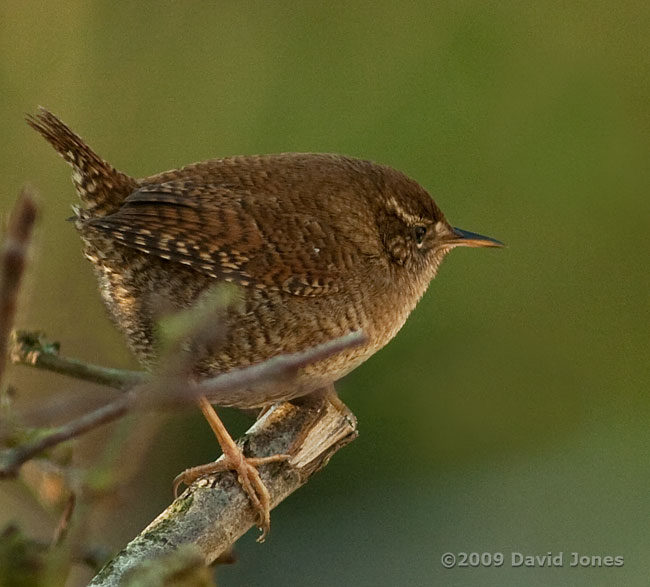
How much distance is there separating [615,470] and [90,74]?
3.49 metres

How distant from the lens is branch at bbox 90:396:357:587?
6.48 ft

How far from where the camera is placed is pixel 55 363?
1.79 metres

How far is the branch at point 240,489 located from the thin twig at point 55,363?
1.02ft

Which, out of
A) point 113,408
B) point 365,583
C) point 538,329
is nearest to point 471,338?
point 538,329

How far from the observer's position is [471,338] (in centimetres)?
525

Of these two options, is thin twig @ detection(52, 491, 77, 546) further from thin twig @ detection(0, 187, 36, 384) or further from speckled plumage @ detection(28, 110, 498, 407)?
speckled plumage @ detection(28, 110, 498, 407)

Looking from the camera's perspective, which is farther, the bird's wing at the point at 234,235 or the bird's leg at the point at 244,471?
the bird's wing at the point at 234,235

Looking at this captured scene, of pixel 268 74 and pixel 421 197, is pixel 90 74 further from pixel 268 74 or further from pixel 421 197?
pixel 421 197

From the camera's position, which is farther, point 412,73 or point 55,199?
point 412,73

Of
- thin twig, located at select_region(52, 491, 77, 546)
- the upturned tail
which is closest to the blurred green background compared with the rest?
the upturned tail

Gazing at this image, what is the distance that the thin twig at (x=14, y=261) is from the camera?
773 millimetres

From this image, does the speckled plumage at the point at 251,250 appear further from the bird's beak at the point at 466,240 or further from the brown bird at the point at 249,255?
the bird's beak at the point at 466,240

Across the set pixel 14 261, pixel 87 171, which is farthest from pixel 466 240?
pixel 14 261

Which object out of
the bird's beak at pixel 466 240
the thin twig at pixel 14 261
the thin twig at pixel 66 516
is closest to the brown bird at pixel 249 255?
the bird's beak at pixel 466 240
